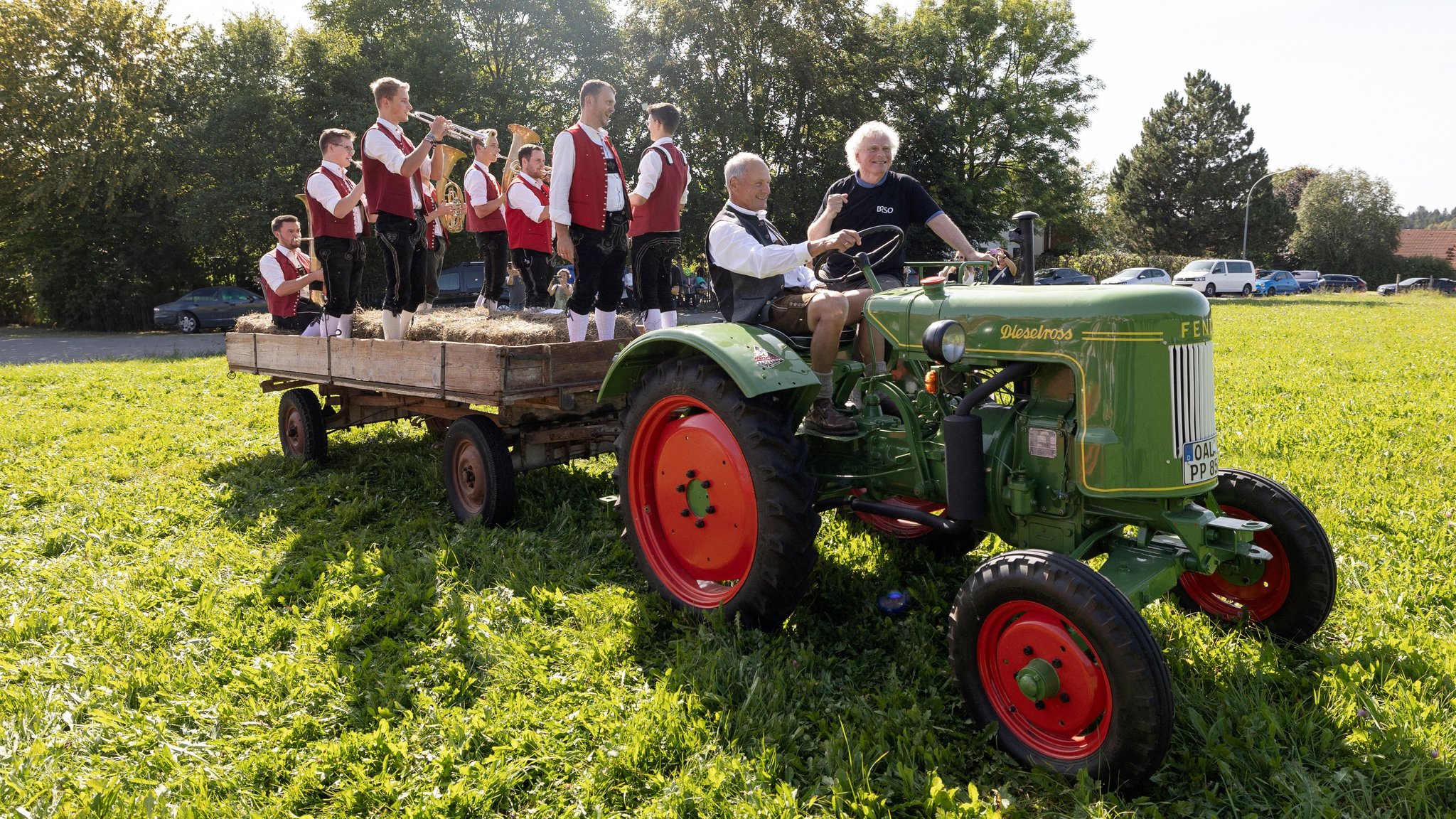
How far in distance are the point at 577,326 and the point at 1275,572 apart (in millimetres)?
3681

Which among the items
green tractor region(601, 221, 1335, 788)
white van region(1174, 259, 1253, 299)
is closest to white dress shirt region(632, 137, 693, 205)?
green tractor region(601, 221, 1335, 788)

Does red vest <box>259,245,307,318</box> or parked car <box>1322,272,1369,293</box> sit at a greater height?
parked car <box>1322,272,1369,293</box>

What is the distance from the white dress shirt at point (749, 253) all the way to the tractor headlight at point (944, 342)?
776 millimetres

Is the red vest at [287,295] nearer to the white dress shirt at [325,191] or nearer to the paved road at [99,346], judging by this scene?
the white dress shirt at [325,191]

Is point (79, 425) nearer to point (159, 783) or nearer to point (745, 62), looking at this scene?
point (159, 783)

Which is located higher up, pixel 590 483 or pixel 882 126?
pixel 882 126

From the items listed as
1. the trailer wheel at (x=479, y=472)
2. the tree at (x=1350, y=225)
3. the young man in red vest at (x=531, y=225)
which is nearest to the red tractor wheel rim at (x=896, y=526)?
the trailer wheel at (x=479, y=472)

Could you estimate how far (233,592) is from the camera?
13.0 ft

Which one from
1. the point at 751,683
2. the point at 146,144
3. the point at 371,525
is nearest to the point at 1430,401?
the point at 751,683

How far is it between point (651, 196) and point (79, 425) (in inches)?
227

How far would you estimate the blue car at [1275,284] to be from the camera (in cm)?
3822

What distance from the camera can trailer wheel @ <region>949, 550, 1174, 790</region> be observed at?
2.29 m

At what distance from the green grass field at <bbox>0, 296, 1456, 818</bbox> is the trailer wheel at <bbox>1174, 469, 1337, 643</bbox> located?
0.13 m

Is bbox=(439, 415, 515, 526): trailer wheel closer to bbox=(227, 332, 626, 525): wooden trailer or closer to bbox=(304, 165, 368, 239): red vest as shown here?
bbox=(227, 332, 626, 525): wooden trailer
